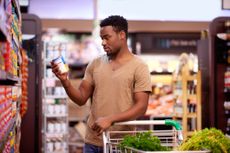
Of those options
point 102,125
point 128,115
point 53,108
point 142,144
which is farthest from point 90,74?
point 53,108

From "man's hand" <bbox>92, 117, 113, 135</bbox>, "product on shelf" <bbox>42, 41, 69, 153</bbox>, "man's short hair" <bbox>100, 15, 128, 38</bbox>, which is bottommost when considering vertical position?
"product on shelf" <bbox>42, 41, 69, 153</bbox>

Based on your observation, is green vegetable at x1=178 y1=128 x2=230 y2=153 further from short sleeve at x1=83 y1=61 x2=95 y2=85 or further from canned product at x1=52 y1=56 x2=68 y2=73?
short sleeve at x1=83 y1=61 x2=95 y2=85

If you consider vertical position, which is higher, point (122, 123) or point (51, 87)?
point (122, 123)

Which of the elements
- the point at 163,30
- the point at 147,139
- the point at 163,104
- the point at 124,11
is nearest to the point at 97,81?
the point at 147,139

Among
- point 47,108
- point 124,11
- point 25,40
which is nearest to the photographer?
point 25,40

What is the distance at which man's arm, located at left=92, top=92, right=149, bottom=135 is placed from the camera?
299 cm

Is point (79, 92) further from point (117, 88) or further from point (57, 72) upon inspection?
point (57, 72)

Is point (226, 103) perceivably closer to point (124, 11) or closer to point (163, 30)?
point (124, 11)

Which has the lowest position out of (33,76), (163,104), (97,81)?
(163,104)

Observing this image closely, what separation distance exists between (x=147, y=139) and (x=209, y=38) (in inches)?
228

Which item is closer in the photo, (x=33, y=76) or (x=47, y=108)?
(x=33, y=76)

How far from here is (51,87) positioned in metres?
8.96

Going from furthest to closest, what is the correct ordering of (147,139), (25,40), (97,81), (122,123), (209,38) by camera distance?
(209,38) < (25,40) < (97,81) < (122,123) < (147,139)

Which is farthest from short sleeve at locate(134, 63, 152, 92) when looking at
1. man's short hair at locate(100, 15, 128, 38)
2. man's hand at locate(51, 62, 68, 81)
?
man's hand at locate(51, 62, 68, 81)
